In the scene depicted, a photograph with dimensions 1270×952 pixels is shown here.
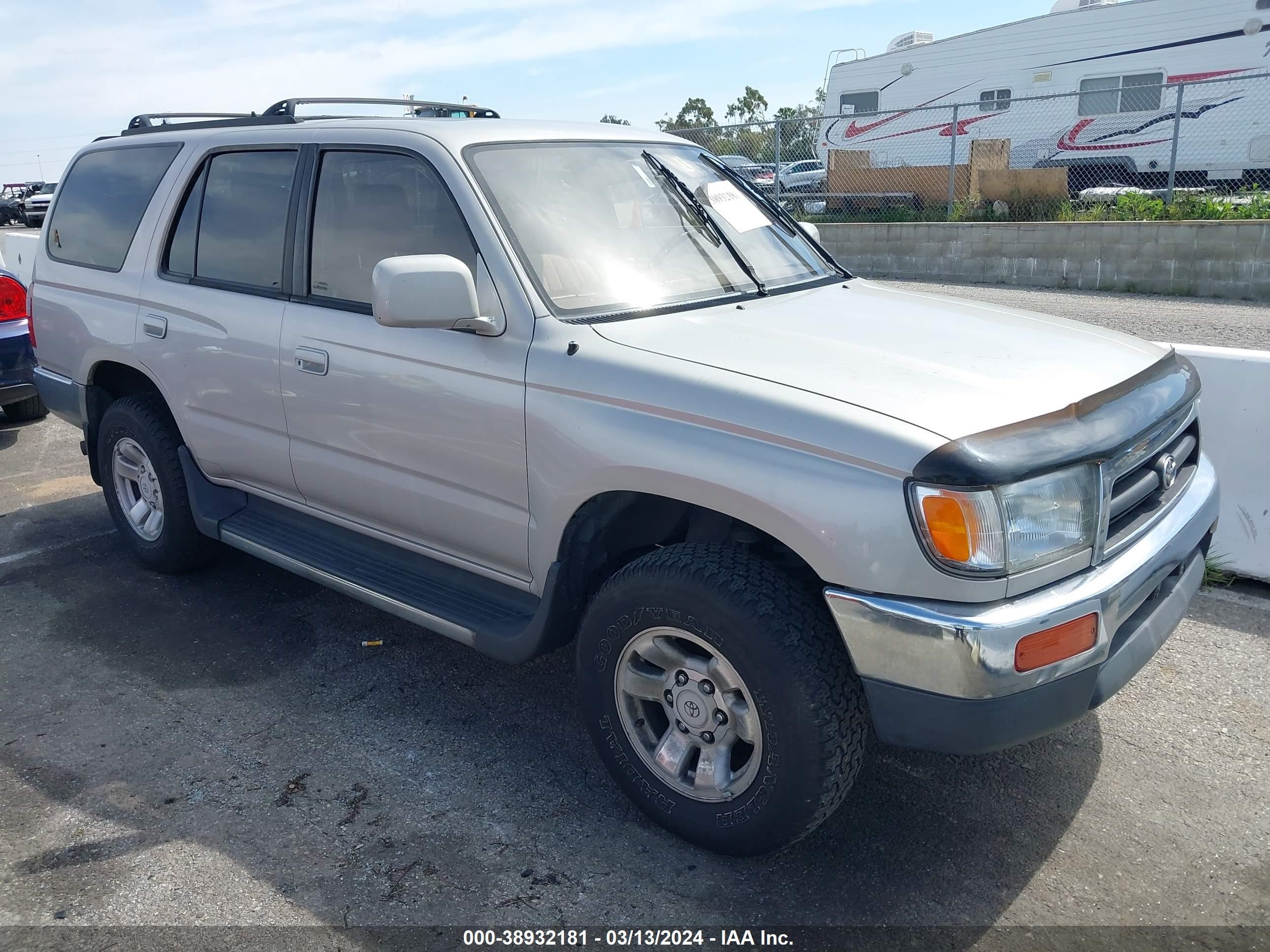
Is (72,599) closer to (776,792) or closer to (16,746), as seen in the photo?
(16,746)

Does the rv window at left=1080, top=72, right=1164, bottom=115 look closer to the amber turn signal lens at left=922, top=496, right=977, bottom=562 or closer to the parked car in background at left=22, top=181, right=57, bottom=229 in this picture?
the amber turn signal lens at left=922, top=496, right=977, bottom=562

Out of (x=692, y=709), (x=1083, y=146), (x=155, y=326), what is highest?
(x=1083, y=146)

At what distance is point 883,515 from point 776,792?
0.79 metres

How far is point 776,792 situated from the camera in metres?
2.67

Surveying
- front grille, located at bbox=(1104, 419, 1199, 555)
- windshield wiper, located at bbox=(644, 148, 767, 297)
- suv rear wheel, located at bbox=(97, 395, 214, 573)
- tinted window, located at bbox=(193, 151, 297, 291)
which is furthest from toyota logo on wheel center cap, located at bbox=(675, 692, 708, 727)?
suv rear wheel, located at bbox=(97, 395, 214, 573)

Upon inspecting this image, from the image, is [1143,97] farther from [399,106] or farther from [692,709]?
[692,709]

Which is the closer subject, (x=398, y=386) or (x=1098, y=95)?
(x=398, y=386)

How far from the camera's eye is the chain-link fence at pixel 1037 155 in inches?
572

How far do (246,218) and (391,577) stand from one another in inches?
63.5

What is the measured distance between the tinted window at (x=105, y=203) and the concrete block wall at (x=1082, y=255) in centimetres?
1132

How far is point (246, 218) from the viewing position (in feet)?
13.7

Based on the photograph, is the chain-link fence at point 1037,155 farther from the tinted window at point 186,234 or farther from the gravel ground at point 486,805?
the gravel ground at point 486,805

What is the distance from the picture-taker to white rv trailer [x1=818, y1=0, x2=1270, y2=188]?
17.4m

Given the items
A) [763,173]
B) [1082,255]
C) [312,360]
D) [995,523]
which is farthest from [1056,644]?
[763,173]
